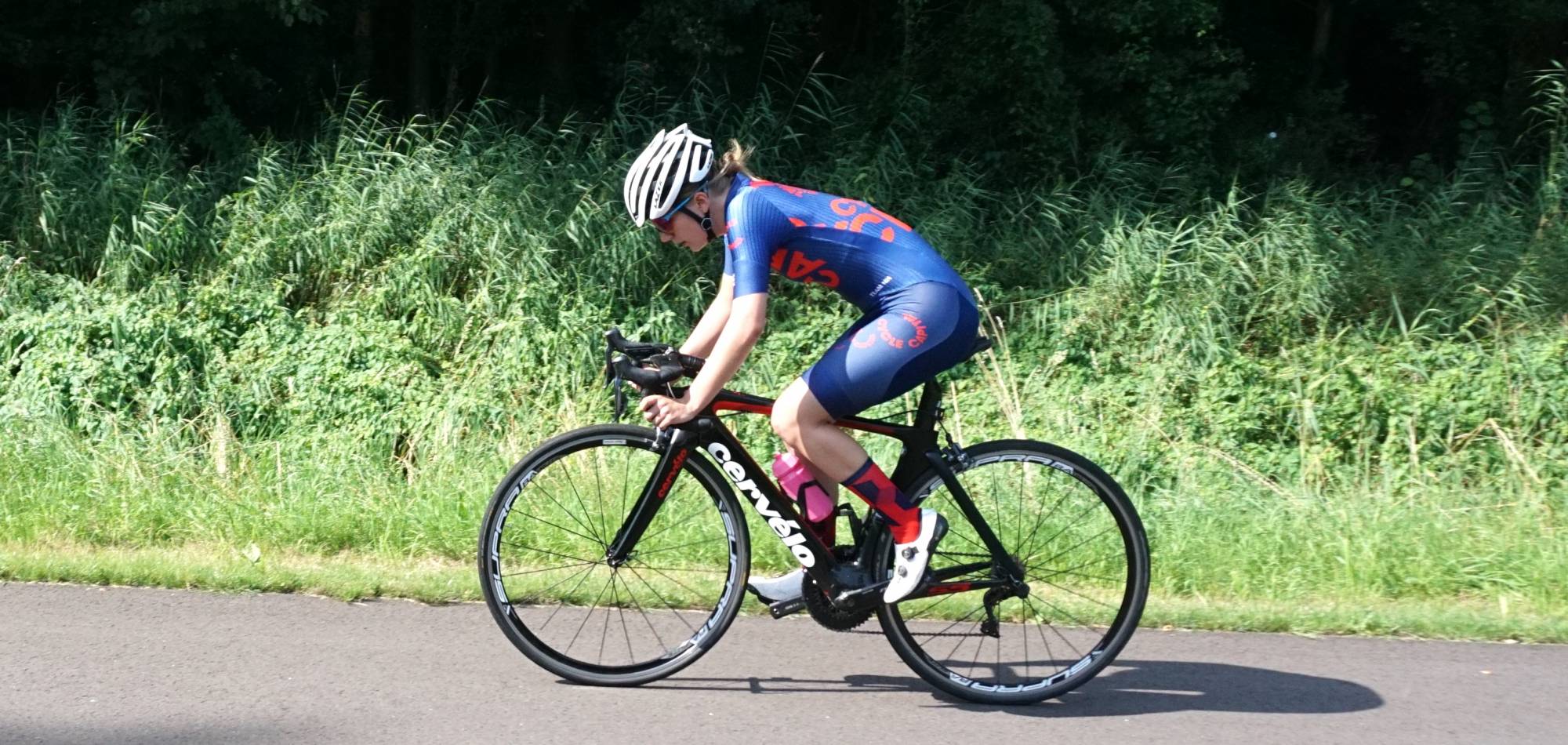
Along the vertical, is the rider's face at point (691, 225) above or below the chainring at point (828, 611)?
above

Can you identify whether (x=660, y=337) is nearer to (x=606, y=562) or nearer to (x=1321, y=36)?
(x=606, y=562)

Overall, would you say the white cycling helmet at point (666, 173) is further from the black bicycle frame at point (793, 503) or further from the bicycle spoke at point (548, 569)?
the bicycle spoke at point (548, 569)

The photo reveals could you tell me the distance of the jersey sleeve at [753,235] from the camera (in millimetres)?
4480

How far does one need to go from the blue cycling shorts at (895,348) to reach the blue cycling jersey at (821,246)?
55mm

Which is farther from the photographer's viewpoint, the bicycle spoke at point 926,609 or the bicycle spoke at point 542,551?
the bicycle spoke at point 926,609

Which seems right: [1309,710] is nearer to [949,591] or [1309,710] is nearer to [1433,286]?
[949,591]

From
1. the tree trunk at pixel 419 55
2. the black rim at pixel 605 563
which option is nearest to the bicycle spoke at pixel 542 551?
the black rim at pixel 605 563

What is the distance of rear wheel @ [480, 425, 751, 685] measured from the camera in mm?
4891

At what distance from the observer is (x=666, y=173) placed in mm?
4508

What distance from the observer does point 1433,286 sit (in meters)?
10.4

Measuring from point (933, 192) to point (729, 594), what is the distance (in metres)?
8.16

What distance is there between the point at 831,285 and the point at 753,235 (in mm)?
374

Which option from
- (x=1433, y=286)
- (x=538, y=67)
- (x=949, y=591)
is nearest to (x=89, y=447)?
(x=949, y=591)

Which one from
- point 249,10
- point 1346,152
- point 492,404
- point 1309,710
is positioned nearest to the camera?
point 1309,710
